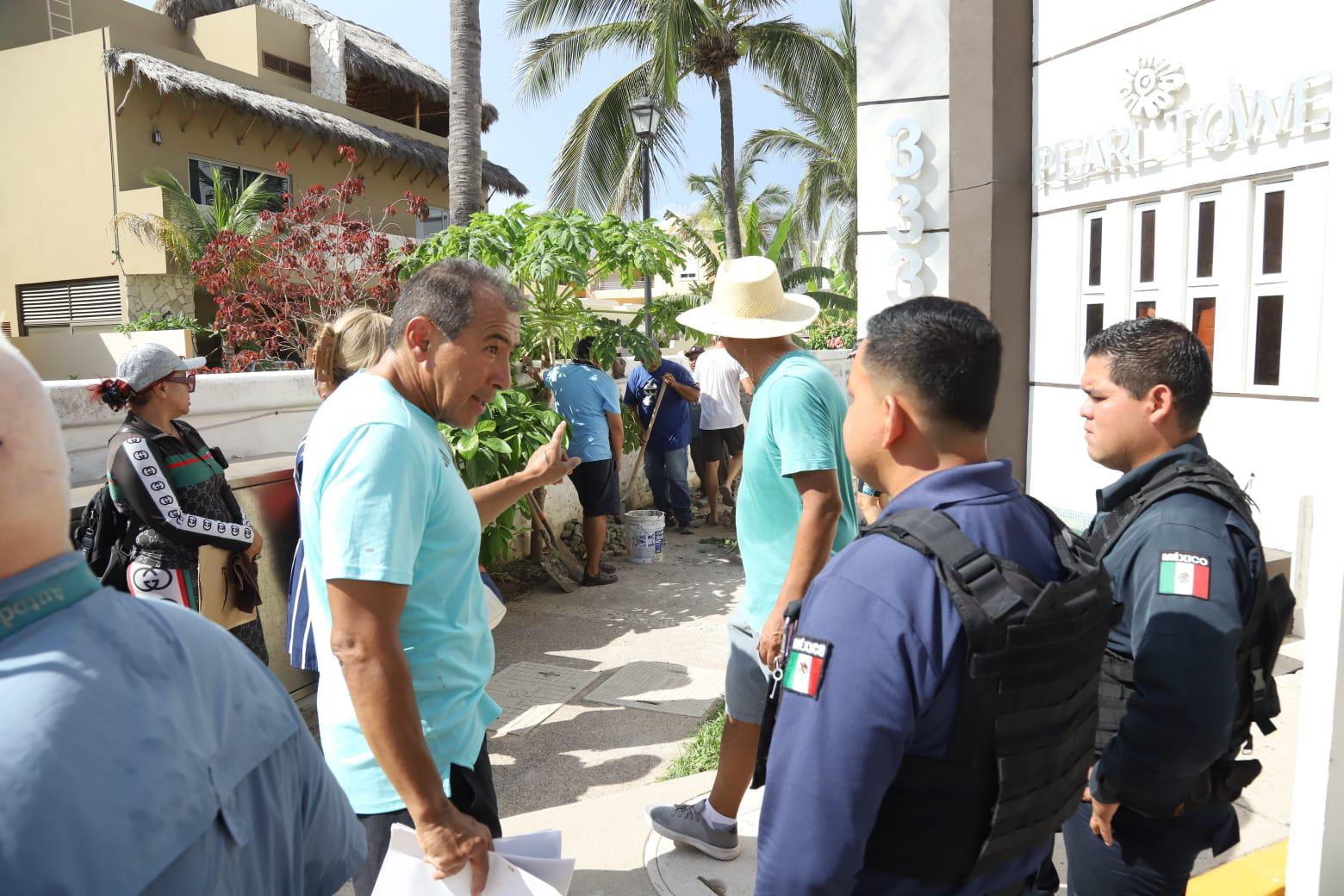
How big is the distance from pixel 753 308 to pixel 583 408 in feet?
13.9

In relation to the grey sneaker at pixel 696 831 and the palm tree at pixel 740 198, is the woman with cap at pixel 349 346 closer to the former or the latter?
the grey sneaker at pixel 696 831

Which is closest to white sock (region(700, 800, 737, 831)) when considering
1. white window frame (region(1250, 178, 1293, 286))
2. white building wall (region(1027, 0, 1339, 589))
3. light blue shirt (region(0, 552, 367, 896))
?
light blue shirt (region(0, 552, 367, 896))

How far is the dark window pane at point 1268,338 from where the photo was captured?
5188 millimetres

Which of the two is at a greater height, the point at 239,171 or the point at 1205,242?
the point at 239,171

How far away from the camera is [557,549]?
7668 mm

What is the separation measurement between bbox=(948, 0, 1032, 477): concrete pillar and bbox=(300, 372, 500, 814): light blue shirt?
5.24 metres

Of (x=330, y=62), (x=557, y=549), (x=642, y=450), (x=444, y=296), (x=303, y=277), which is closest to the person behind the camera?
(x=444, y=296)

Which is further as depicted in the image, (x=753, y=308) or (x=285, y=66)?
(x=285, y=66)

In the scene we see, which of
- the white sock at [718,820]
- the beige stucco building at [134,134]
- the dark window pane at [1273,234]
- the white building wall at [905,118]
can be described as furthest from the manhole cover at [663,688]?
the beige stucco building at [134,134]

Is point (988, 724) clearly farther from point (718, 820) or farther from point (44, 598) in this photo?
point (718, 820)

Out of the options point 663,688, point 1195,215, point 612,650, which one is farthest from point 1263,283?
point 612,650

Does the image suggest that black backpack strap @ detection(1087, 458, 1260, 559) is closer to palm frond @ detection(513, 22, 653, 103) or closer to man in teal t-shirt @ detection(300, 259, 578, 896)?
man in teal t-shirt @ detection(300, 259, 578, 896)

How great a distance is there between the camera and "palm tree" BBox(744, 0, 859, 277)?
719 inches

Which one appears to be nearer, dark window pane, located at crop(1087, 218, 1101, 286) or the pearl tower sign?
the pearl tower sign
